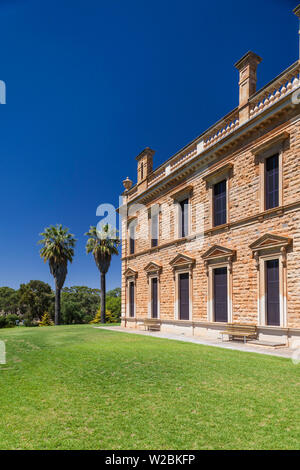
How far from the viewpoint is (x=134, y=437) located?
421cm

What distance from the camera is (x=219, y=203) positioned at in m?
17.0

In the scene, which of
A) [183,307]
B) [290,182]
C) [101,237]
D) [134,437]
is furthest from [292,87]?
[101,237]

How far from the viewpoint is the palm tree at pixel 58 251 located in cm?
3722

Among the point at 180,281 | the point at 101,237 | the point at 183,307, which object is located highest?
the point at 101,237

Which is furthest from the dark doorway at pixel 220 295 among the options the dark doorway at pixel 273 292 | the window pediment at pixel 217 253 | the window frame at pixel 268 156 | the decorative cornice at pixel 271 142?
the decorative cornice at pixel 271 142

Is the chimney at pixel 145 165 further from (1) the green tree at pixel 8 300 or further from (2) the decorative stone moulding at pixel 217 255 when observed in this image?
(1) the green tree at pixel 8 300

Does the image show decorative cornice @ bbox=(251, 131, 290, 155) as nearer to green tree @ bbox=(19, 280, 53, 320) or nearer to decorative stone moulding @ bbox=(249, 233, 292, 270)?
decorative stone moulding @ bbox=(249, 233, 292, 270)

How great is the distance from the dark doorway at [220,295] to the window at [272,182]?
4131mm

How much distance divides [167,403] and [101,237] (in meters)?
32.1

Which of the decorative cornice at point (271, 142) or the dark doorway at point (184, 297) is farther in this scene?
the dark doorway at point (184, 297)

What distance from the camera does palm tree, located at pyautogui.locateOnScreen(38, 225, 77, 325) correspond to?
122ft

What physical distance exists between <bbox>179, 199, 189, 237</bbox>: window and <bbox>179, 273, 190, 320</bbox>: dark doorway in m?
2.71
